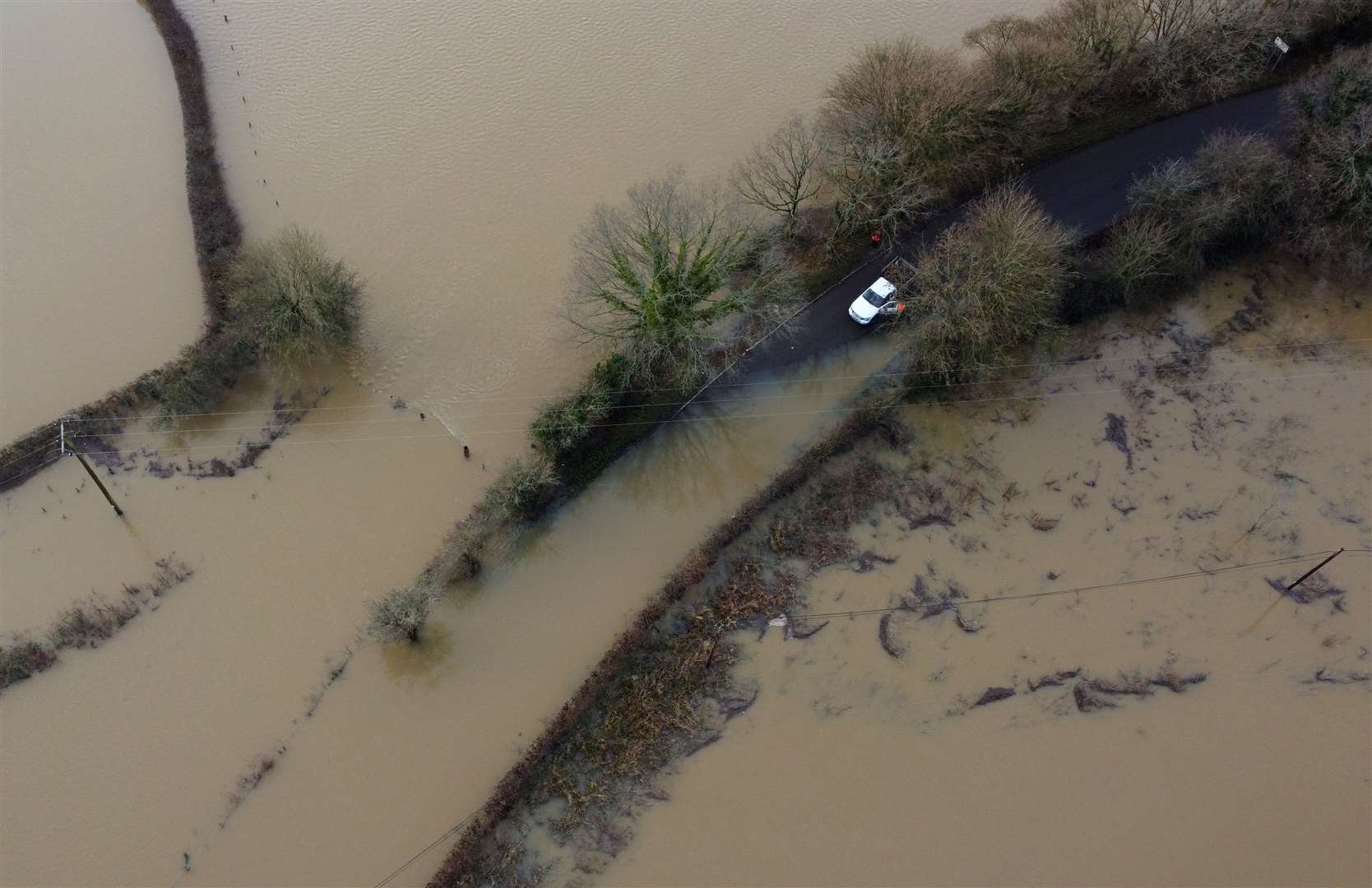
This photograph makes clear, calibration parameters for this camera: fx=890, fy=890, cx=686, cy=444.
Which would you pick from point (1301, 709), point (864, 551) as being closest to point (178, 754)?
point (864, 551)

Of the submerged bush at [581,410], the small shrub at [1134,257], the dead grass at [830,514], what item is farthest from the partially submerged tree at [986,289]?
the submerged bush at [581,410]

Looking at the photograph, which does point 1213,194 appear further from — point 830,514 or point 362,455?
point 362,455

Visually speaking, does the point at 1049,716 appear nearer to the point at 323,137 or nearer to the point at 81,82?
the point at 323,137

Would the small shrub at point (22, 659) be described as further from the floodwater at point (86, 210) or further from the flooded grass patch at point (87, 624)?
the floodwater at point (86, 210)

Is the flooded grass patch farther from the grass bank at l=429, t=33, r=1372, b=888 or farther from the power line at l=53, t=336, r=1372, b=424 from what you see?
the grass bank at l=429, t=33, r=1372, b=888

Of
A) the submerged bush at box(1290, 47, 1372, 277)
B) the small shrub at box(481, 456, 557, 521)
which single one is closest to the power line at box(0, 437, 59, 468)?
the small shrub at box(481, 456, 557, 521)

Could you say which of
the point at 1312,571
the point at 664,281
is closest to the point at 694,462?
the point at 664,281
